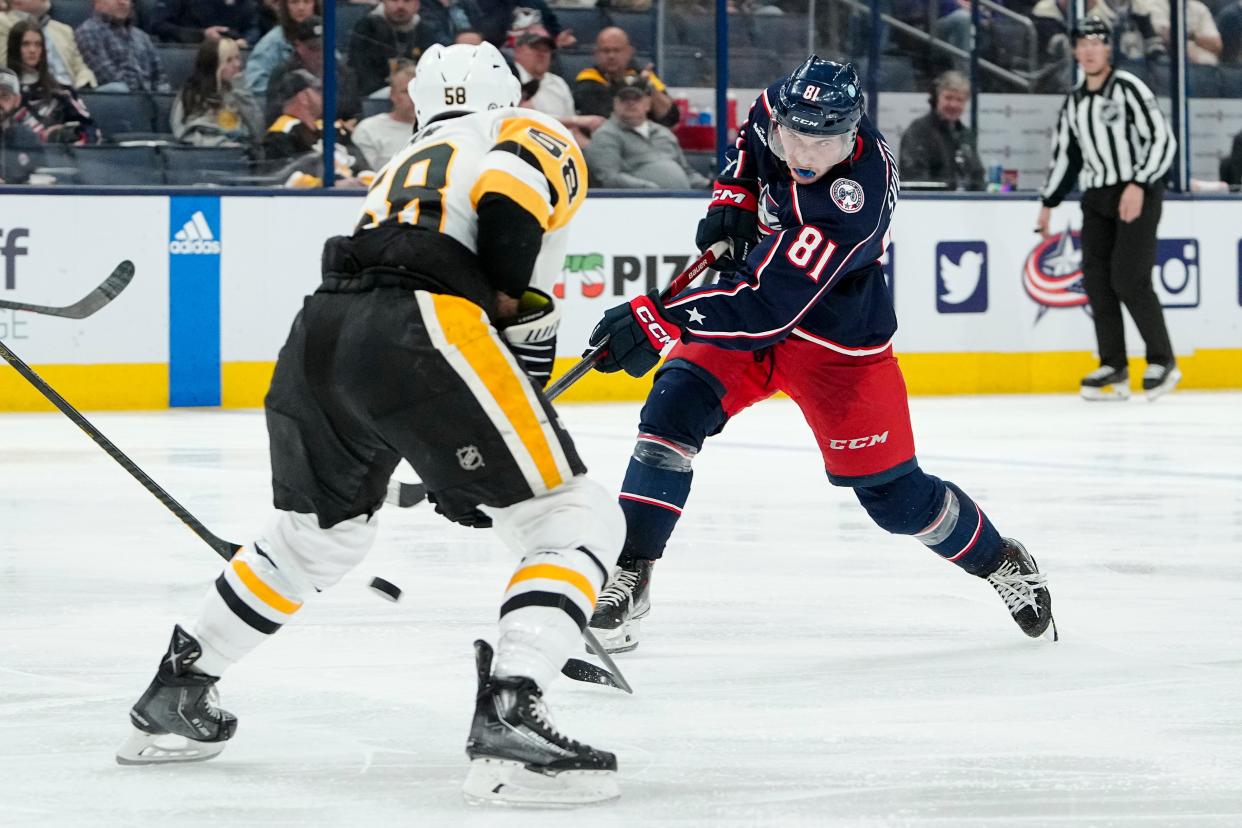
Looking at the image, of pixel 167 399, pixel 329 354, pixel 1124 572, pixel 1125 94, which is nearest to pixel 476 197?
pixel 329 354

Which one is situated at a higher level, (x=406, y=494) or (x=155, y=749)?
(x=406, y=494)

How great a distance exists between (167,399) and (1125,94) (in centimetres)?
425

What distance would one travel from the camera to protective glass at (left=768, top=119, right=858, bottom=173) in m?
3.26

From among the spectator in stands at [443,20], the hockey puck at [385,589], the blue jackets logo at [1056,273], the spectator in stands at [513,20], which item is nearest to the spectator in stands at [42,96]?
the spectator in stands at [443,20]

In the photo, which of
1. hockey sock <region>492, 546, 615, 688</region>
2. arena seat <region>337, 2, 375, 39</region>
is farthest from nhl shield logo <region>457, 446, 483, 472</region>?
arena seat <region>337, 2, 375, 39</region>

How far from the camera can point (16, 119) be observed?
782 centimetres

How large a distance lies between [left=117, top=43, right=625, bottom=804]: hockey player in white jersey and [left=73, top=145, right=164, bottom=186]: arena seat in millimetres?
5659

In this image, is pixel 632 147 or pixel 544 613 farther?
pixel 632 147

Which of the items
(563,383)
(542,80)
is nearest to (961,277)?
(542,80)

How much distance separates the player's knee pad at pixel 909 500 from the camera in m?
3.42

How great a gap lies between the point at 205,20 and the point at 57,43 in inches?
23.3

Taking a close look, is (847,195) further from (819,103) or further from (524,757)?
(524,757)

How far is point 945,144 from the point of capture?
9133mm

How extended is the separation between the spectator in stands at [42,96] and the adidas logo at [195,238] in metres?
0.49
